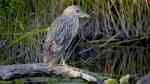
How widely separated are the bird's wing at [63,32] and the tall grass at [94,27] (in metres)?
0.77

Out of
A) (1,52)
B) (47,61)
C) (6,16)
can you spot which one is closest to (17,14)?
(6,16)

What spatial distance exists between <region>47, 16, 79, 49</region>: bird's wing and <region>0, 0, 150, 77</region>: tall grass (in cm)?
77

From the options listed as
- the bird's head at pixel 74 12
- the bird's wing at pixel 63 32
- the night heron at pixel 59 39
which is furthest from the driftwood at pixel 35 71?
the bird's head at pixel 74 12

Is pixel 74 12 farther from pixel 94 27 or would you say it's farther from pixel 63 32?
pixel 94 27

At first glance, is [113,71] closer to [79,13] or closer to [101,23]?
[79,13]

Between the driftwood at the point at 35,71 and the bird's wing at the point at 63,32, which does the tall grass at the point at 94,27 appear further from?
the driftwood at the point at 35,71

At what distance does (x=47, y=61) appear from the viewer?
6.83 metres

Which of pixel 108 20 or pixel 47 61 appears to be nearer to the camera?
pixel 47 61

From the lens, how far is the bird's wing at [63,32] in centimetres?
676

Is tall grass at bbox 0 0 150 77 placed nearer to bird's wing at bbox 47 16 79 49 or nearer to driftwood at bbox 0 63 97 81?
bird's wing at bbox 47 16 79 49

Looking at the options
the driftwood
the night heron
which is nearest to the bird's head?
the night heron

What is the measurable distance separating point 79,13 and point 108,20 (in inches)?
45.1

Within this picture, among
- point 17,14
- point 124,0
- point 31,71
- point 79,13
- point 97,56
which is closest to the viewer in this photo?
point 31,71

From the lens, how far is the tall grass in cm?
778
